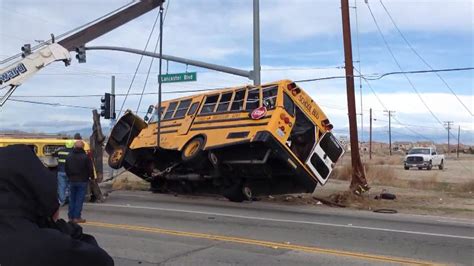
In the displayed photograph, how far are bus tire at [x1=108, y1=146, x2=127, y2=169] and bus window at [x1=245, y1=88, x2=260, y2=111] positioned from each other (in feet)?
16.5

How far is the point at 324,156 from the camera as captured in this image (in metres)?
15.4

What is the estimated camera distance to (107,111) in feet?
74.9

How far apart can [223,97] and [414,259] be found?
9.09 metres

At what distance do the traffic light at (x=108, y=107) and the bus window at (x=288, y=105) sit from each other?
9.98 m

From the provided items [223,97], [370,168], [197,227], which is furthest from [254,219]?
[370,168]

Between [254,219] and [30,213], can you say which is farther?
[254,219]

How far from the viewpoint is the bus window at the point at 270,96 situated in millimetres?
14589

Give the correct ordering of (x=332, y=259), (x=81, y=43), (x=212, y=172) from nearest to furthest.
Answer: (x=332, y=259) → (x=212, y=172) → (x=81, y=43)

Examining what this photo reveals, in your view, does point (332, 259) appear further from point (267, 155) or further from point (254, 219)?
point (267, 155)

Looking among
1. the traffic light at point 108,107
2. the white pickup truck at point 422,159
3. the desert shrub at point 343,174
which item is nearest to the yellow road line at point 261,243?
the traffic light at point 108,107

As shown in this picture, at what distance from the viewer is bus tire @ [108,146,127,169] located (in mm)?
17978

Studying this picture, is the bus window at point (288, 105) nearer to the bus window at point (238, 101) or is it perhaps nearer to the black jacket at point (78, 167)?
the bus window at point (238, 101)

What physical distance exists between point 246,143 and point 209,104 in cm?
253

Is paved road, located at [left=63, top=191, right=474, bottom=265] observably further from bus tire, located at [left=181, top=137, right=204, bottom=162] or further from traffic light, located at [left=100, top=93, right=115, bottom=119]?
traffic light, located at [left=100, top=93, right=115, bottom=119]
